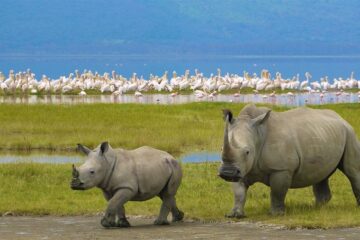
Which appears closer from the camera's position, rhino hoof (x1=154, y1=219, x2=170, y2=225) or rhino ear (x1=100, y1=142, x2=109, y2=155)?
rhino ear (x1=100, y1=142, x2=109, y2=155)

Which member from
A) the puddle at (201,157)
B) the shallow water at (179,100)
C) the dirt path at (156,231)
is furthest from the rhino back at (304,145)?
the shallow water at (179,100)

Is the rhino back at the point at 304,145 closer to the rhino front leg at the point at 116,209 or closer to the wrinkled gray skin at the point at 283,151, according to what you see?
the wrinkled gray skin at the point at 283,151

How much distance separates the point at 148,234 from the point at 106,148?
3.99 feet

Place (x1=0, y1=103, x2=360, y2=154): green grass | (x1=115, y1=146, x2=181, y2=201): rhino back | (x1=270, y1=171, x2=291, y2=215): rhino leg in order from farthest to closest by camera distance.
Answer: (x1=0, y1=103, x2=360, y2=154): green grass
(x1=270, y1=171, x2=291, y2=215): rhino leg
(x1=115, y1=146, x2=181, y2=201): rhino back

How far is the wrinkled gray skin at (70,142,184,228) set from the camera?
1199 centimetres

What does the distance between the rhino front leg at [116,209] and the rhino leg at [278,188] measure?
184 cm

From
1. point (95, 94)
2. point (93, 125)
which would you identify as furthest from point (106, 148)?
point (95, 94)

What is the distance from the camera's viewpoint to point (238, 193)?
42.1ft

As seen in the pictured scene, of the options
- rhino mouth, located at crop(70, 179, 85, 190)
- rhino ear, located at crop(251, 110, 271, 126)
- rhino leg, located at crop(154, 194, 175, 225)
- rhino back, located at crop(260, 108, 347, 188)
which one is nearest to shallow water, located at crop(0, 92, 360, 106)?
rhino back, located at crop(260, 108, 347, 188)

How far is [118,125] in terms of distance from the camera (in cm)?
3078

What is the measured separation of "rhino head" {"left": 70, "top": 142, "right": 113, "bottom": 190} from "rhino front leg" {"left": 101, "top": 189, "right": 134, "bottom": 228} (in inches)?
10.2

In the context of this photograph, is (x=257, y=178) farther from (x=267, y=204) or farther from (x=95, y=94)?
(x=95, y=94)

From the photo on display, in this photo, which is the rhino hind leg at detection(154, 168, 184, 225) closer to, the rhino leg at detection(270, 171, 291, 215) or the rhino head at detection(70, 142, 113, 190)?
Result: the rhino head at detection(70, 142, 113, 190)

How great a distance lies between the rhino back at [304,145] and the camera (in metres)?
13.0
